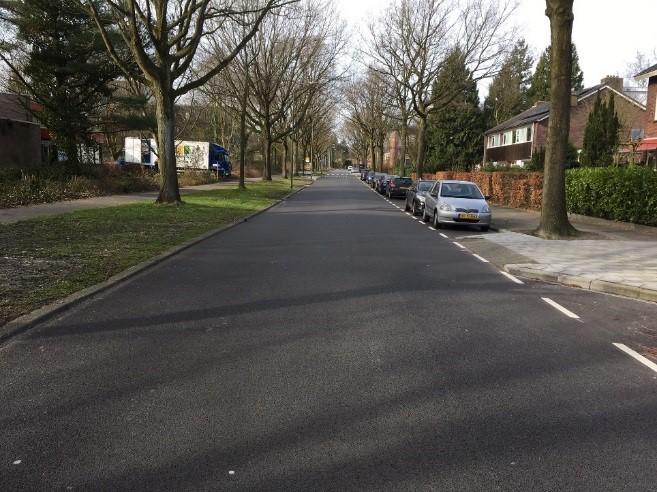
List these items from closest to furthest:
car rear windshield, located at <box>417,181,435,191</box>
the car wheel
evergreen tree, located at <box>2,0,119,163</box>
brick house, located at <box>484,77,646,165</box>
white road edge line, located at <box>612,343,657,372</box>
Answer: white road edge line, located at <box>612,343,657,372</box> < the car wheel < car rear windshield, located at <box>417,181,435,191</box> < evergreen tree, located at <box>2,0,119,163</box> < brick house, located at <box>484,77,646,165</box>

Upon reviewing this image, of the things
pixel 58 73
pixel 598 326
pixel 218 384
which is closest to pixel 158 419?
pixel 218 384

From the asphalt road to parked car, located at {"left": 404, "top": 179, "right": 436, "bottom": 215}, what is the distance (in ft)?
44.3

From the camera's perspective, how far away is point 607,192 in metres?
17.0

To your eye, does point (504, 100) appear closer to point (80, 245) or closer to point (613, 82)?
point (613, 82)

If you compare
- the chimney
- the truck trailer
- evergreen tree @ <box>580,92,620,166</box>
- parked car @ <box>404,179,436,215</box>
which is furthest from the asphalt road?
the chimney

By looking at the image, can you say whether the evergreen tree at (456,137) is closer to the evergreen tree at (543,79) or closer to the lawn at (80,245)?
the evergreen tree at (543,79)

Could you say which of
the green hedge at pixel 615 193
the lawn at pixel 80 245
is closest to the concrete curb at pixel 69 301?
the lawn at pixel 80 245

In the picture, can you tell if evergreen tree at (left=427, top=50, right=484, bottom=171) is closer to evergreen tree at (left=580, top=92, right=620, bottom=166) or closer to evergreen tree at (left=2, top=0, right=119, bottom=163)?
evergreen tree at (left=580, top=92, right=620, bottom=166)

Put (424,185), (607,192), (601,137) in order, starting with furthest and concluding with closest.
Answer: (601,137) → (424,185) → (607,192)

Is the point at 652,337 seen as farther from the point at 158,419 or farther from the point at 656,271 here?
the point at 158,419

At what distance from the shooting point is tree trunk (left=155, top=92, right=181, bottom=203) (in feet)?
65.2

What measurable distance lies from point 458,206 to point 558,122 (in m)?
3.81

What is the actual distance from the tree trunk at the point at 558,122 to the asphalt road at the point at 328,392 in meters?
6.84

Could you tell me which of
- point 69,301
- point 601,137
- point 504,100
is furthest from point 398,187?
point 504,100
